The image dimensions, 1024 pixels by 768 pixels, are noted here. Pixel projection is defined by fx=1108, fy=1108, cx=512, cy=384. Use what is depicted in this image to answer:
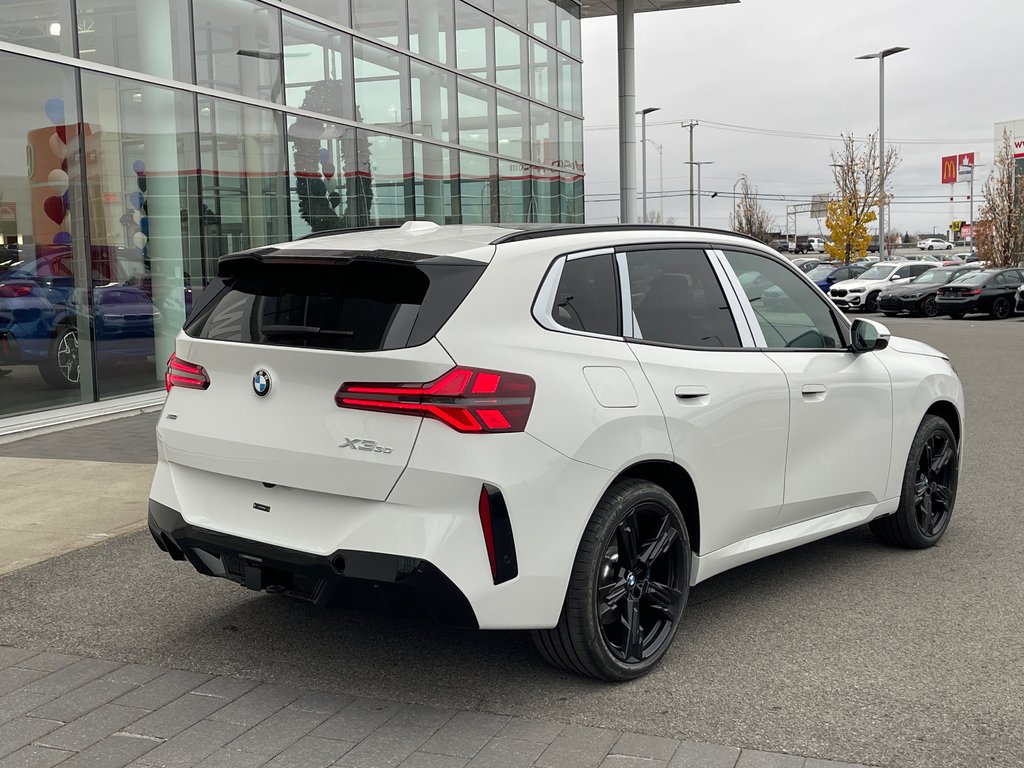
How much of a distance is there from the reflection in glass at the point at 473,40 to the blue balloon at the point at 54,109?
9821 millimetres

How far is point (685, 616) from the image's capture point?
495 cm

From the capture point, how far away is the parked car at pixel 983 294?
102ft

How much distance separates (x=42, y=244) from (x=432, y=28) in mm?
9883

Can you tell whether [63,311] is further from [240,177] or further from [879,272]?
[879,272]

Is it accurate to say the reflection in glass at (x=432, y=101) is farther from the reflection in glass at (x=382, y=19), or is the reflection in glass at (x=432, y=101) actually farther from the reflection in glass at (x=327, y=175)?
the reflection in glass at (x=327, y=175)

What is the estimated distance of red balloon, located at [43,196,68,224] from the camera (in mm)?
11258

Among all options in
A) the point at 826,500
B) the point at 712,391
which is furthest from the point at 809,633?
the point at 712,391

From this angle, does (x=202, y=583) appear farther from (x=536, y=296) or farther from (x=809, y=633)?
(x=809, y=633)

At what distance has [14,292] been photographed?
35.4ft

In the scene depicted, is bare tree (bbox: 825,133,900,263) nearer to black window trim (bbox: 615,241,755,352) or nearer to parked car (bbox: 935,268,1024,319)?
parked car (bbox: 935,268,1024,319)

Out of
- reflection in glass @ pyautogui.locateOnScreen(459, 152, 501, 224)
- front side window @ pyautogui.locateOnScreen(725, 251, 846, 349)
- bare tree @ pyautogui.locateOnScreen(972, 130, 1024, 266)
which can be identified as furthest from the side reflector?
bare tree @ pyautogui.locateOnScreen(972, 130, 1024, 266)

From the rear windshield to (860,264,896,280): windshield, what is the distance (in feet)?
113

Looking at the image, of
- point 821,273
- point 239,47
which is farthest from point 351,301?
point 821,273

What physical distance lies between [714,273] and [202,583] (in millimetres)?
2916
